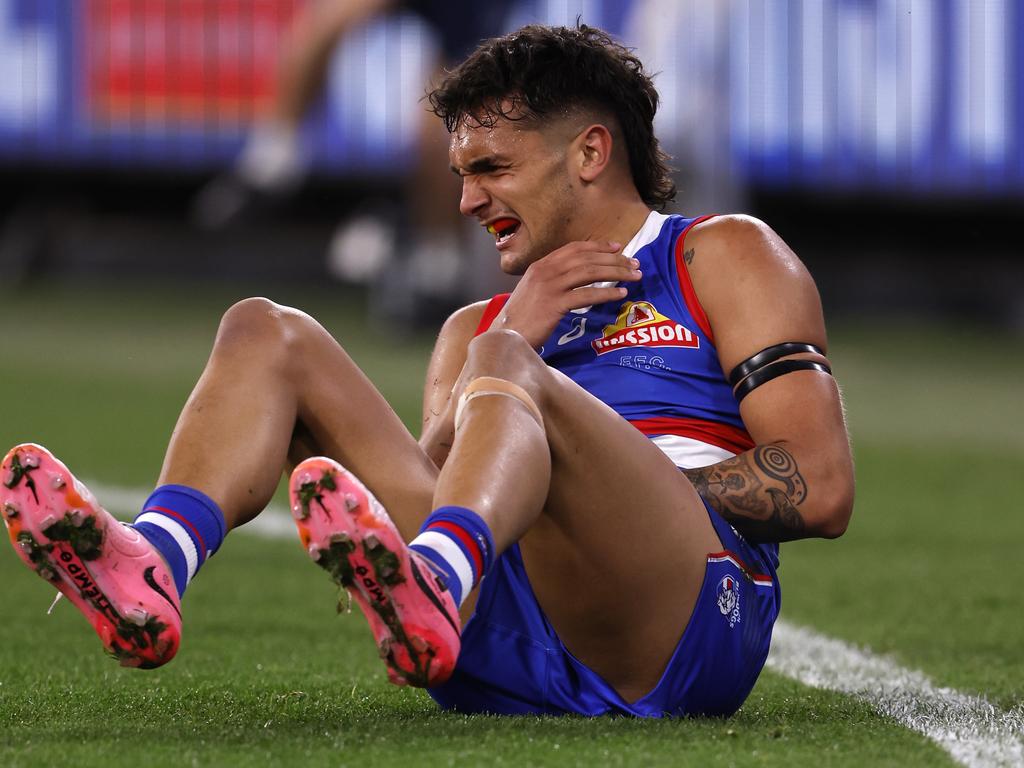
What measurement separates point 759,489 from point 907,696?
2.54 feet

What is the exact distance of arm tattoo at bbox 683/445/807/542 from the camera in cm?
290

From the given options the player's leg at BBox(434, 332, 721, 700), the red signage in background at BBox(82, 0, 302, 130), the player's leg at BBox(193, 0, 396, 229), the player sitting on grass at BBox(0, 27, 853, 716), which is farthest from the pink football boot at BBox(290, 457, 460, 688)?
the red signage in background at BBox(82, 0, 302, 130)

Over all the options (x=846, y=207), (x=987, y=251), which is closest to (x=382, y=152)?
(x=846, y=207)

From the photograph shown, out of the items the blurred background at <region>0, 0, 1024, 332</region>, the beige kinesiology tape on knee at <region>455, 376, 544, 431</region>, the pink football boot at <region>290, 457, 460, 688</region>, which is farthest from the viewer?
the blurred background at <region>0, 0, 1024, 332</region>

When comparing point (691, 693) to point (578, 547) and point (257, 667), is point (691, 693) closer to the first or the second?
point (578, 547)

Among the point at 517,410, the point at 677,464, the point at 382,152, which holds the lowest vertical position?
the point at 382,152

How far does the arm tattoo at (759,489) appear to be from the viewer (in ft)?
9.50

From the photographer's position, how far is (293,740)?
2711mm

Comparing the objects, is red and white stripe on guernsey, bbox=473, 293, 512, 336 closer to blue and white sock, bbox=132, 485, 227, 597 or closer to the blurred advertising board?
blue and white sock, bbox=132, 485, 227, 597

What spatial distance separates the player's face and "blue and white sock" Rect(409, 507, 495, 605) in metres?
0.83

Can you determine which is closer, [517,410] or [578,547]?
[517,410]

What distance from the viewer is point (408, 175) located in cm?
1318

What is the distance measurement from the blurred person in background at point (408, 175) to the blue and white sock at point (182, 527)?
29.3 ft

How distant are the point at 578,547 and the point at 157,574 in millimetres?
668
